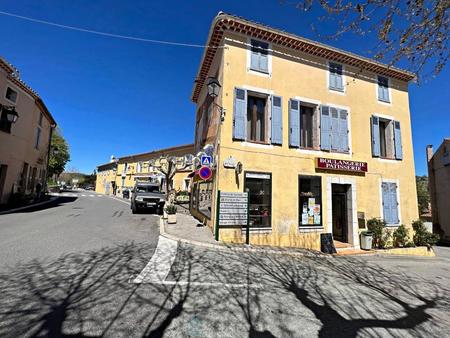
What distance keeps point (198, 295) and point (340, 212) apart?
9087 mm

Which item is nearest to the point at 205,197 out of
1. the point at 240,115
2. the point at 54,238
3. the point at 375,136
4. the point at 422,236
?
the point at 240,115

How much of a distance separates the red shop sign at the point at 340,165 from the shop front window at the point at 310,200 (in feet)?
1.93

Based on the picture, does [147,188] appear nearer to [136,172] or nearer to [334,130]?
[334,130]

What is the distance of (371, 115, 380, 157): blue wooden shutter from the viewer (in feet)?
35.4

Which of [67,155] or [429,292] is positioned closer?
[429,292]

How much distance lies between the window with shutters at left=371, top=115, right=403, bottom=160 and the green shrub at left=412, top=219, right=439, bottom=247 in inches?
129

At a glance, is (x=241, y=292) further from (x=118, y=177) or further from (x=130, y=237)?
(x=118, y=177)

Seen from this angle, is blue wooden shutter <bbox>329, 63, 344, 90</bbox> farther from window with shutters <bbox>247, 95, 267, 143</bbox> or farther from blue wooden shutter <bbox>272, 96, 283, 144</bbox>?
window with shutters <bbox>247, 95, 267, 143</bbox>

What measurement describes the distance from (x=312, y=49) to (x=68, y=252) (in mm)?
11322

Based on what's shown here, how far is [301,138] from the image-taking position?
1000 centimetres

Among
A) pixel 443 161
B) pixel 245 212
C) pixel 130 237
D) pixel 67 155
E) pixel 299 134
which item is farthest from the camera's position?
pixel 67 155

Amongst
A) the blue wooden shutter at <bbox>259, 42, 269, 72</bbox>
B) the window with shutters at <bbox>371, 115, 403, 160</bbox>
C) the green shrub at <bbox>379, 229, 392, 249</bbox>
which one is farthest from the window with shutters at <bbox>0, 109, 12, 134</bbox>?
the green shrub at <bbox>379, 229, 392, 249</bbox>

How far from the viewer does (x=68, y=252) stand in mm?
5406

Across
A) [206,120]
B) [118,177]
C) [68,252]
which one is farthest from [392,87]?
[118,177]
